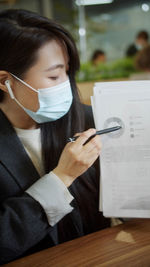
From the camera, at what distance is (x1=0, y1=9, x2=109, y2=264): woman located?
2.27 ft

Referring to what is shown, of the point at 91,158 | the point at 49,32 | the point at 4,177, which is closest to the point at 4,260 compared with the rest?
the point at 4,177

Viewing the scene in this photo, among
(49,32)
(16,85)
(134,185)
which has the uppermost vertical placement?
(49,32)

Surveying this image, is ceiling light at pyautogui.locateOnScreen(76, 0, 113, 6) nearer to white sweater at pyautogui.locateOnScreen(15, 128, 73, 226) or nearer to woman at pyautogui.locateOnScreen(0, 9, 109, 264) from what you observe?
woman at pyautogui.locateOnScreen(0, 9, 109, 264)

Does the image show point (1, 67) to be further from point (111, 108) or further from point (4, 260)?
point (4, 260)

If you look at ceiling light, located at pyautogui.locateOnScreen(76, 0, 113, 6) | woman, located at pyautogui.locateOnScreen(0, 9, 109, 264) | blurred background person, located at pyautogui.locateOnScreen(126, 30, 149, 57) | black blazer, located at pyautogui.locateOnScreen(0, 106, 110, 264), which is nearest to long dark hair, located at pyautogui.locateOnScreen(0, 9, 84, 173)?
woman, located at pyautogui.locateOnScreen(0, 9, 109, 264)

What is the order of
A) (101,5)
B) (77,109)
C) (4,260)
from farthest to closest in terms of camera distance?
(101,5)
(77,109)
(4,260)

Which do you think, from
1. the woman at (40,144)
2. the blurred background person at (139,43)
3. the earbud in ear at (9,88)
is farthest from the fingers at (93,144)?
the blurred background person at (139,43)

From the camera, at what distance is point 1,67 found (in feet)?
2.81

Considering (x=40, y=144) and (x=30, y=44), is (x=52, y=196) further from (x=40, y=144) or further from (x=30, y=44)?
(x=30, y=44)

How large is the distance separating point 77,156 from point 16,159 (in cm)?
23

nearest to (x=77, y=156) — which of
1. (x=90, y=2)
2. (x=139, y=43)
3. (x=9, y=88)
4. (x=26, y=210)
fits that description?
(x=26, y=210)

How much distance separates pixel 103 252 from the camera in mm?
636

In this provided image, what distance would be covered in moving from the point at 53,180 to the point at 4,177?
0.64ft

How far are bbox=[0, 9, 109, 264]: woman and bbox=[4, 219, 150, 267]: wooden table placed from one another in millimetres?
74
